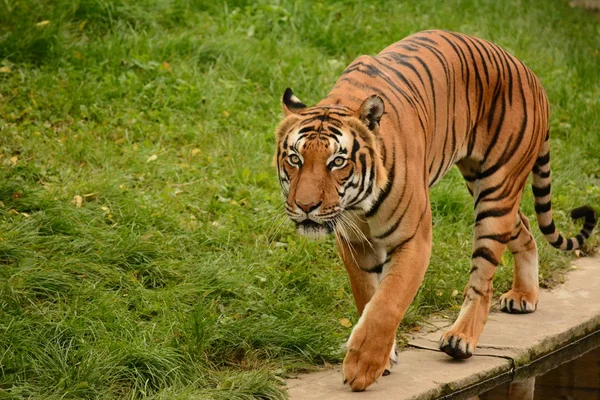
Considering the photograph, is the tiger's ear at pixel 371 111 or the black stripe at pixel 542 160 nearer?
the tiger's ear at pixel 371 111

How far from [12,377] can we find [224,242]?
6.64 ft

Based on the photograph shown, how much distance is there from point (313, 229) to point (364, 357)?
25.1 inches

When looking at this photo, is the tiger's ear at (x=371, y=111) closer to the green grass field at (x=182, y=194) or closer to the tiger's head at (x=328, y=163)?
the tiger's head at (x=328, y=163)

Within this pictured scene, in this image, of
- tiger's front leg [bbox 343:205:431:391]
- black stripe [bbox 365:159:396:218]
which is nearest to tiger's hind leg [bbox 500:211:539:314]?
tiger's front leg [bbox 343:205:431:391]

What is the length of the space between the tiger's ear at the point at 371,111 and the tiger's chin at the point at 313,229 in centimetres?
53

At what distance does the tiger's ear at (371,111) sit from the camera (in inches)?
170

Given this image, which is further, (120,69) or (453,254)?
(120,69)

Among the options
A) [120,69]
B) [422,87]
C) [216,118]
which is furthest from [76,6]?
[422,87]

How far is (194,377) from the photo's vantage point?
4465mm

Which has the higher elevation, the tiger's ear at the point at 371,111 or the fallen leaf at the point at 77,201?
the tiger's ear at the point at 371,111

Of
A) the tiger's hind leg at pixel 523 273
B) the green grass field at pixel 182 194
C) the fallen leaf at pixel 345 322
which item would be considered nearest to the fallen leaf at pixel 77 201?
the green grass field at pixel 182 194

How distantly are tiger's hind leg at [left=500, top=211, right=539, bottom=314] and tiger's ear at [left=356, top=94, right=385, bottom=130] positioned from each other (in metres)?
1.73

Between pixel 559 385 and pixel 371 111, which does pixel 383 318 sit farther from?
pixel 559 385

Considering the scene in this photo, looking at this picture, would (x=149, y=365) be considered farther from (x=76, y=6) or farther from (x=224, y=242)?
(x=76, y=6)
